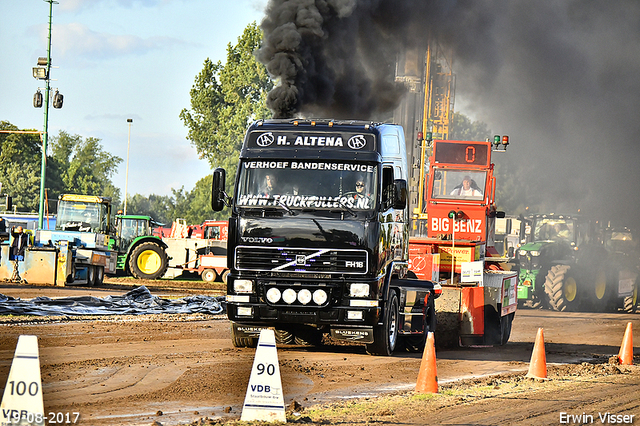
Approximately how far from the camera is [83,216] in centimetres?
2788

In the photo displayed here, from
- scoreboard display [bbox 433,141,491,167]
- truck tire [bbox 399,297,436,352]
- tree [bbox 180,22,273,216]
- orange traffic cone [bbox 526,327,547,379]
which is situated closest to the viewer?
orange traffic cone [bbox 526,327,547,379]

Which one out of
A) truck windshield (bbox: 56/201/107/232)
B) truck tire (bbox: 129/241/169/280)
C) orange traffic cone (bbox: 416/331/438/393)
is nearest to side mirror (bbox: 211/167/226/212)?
orange traffic cone (bbox: 416/331/438/393)

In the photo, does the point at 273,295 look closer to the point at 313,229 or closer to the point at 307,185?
the point at 313,229

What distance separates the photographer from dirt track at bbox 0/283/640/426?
25.8 feet

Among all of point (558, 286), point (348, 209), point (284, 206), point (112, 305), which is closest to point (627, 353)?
point (348, 209)

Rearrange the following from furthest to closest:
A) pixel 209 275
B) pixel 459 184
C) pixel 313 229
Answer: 1. pixel 209 275
2. pixel 459 184
3. pixel 313 229

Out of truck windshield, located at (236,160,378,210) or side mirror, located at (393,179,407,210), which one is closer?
truck windshield, located at (236,160,378,210)

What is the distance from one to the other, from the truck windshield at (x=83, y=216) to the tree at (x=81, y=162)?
65.6 meters

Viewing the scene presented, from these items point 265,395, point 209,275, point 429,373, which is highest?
point 265,395

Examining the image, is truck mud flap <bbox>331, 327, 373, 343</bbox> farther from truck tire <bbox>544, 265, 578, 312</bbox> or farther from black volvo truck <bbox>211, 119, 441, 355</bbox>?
truck tire <bbox>544, 265, 578, 312</bbox>

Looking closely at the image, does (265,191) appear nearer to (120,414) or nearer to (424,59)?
(120,414)

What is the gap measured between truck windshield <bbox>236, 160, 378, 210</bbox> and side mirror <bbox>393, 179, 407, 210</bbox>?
36 centimetres

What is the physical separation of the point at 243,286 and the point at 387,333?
2.32 meters

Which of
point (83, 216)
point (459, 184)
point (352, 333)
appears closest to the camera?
point (352, 333)
